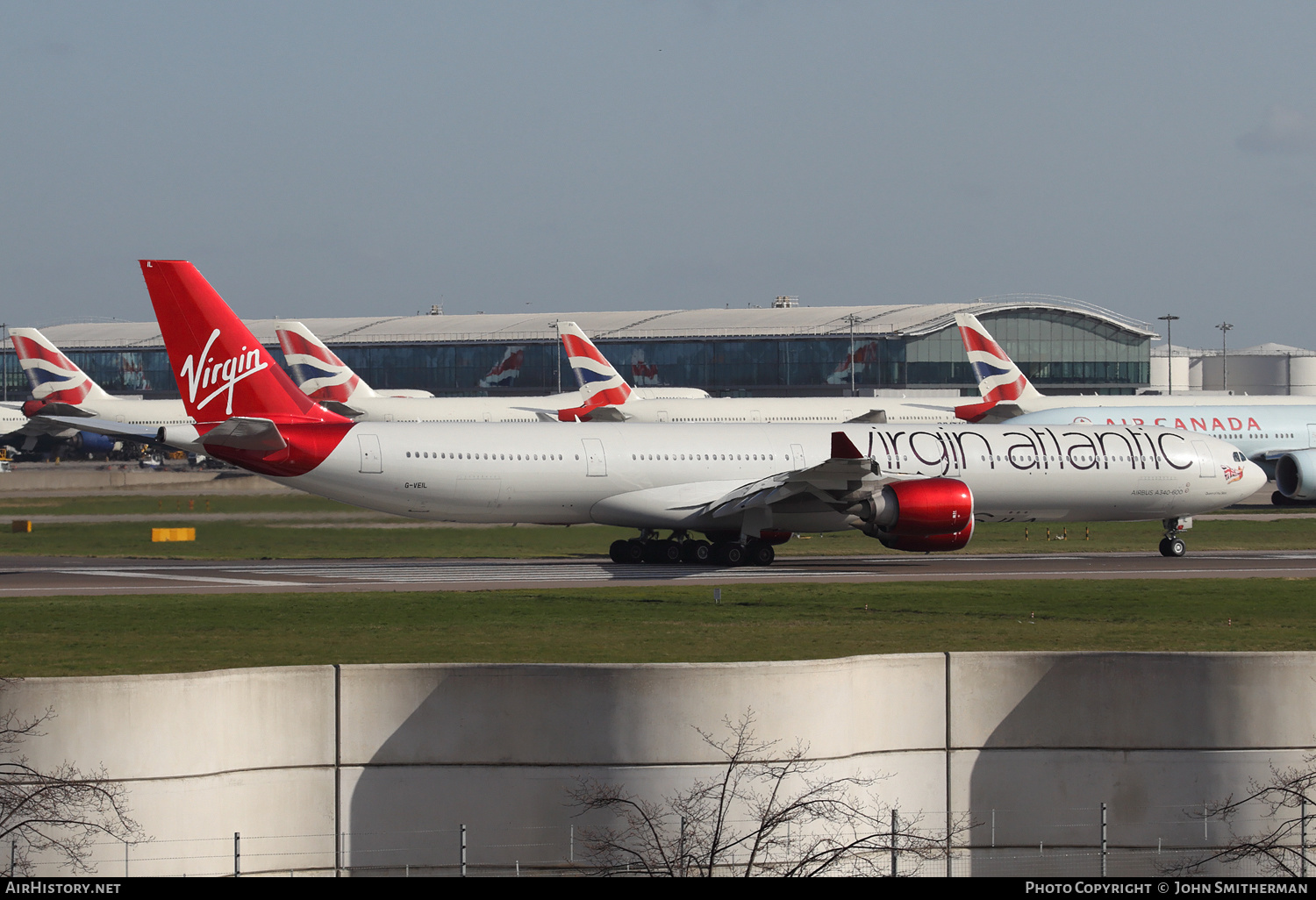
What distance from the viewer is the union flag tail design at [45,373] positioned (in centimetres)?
10262

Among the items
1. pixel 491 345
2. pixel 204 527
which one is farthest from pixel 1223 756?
pixel 491 345

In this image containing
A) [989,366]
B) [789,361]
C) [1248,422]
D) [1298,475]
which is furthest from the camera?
[789,361]

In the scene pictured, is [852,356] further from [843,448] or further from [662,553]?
[843,448]

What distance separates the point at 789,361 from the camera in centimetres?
13975

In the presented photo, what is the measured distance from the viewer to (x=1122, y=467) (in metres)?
45.3

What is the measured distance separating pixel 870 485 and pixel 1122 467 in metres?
9.70

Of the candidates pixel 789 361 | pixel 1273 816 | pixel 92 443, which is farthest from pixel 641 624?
pixel 789 361

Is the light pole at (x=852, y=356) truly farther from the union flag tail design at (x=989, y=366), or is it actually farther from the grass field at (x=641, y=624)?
the grass field at (x=641, y=624)

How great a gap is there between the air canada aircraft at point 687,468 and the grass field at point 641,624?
577 cm

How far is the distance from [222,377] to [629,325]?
10979cm

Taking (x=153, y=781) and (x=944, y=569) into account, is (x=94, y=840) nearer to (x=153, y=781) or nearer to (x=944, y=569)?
(x=153, y=781)

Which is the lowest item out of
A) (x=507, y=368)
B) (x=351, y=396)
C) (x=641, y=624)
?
(x=641, y=624)

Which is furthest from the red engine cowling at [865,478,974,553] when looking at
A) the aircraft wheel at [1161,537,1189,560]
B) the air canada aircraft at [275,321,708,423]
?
the air canada aircraft at [275,321,708,423]

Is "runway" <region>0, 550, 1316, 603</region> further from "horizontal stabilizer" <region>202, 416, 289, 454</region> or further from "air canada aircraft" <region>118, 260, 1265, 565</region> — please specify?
"horizontal stabilizer" <region>202, 416, 289, 454</region>
